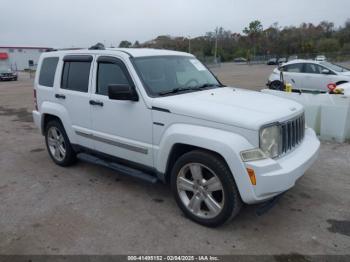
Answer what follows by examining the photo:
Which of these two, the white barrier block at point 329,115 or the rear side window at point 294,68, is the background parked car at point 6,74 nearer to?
the rear side window at point 294,68

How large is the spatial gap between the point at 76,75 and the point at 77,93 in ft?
1.04

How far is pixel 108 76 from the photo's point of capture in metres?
4.66

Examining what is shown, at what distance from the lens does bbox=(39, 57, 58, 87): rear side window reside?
18.7 feet

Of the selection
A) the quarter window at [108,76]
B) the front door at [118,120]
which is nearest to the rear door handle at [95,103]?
the front door at [118,120]

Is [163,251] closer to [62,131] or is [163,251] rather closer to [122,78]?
[122,78]

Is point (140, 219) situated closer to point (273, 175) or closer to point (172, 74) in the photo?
point (273, 175)

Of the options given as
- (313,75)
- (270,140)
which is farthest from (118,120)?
(313,75)

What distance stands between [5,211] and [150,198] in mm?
1858

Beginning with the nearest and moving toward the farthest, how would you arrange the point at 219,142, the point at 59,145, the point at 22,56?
1. the point at 219,142
2. the point at 59,145
3. the point at 22,56

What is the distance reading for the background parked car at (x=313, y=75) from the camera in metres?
13.2

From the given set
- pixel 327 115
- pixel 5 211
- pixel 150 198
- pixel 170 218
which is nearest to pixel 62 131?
pixel 5 211

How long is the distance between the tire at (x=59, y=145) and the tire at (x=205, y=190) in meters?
2.48

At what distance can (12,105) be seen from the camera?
14.4 m

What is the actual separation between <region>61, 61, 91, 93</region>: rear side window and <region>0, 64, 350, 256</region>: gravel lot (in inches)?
56.6
